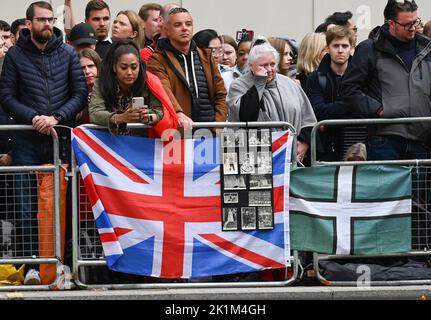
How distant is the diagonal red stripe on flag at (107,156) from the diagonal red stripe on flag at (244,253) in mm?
834

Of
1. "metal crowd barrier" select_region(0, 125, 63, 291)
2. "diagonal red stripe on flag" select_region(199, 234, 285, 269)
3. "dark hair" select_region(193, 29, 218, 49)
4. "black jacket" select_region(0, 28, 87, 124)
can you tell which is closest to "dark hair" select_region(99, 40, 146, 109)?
"black jacket" select_region(0, 28, 87, 124)

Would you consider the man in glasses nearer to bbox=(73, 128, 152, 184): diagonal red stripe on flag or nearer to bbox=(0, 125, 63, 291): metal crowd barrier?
bbox=(73, 128, 152, 184): diagonal red stripe on flag

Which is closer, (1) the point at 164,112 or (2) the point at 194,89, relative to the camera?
(1) the point at 164,112

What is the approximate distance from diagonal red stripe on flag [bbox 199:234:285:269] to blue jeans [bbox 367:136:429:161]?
1.39 m

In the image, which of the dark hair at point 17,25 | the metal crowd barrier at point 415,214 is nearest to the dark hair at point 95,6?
the dark hair at point 17,25

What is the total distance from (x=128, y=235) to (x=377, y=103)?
2564 mm

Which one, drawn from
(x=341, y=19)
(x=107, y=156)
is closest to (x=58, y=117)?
(x=107, y=156)

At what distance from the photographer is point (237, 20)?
58.9 ft

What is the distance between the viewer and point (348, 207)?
11523 mm

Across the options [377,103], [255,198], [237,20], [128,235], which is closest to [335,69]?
[377,103]

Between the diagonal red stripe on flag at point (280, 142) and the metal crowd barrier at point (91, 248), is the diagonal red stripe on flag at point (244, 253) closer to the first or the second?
the metal crowd barrier at point (91, 248)

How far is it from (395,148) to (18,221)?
3.47 meters

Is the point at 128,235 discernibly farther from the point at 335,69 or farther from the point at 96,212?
the point at 335,69

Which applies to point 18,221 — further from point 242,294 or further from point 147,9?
point 147,9
